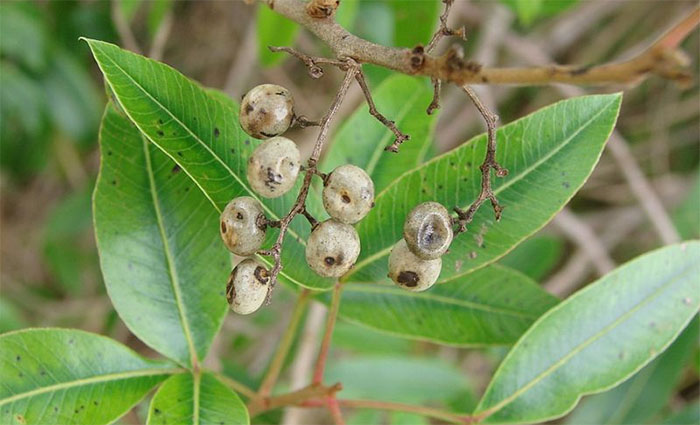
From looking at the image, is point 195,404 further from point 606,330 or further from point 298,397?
point 606,330

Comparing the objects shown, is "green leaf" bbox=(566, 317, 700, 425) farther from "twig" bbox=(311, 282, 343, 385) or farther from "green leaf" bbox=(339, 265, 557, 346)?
"twig" bbox=(311, 282, 343, 385)

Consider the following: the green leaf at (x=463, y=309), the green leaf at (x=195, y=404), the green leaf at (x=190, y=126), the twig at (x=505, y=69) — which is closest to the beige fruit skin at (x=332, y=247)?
the green leaf at (x=190, y=126)

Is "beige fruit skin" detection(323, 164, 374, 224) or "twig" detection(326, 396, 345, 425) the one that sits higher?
"beige fruit skin" detection(323, 164, 374, 224)

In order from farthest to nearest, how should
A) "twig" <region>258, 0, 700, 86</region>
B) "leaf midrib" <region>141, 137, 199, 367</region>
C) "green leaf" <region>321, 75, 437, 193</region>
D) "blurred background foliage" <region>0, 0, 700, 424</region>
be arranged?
"blurred background foliage" <region>0, 0, 700, 424</region> → "green leaf" <region>321, 75, 437, 193</region> → "leaf midrib" <region>141, 137, 199, 367</region> → "twig" <region>258, 0, 700, 86</region>

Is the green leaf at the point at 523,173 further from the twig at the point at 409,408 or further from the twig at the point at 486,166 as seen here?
the twig at the point at 409,408

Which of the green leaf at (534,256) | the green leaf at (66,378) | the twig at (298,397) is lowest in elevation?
the green leaf at (66,378)

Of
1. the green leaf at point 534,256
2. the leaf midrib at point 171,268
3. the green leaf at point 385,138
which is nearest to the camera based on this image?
A: the leaf midrib at point 171,268

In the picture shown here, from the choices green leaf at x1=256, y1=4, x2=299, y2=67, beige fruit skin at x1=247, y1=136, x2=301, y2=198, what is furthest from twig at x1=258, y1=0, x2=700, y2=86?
green leaf at x1=256, y1=4, x2=299, y2=67
